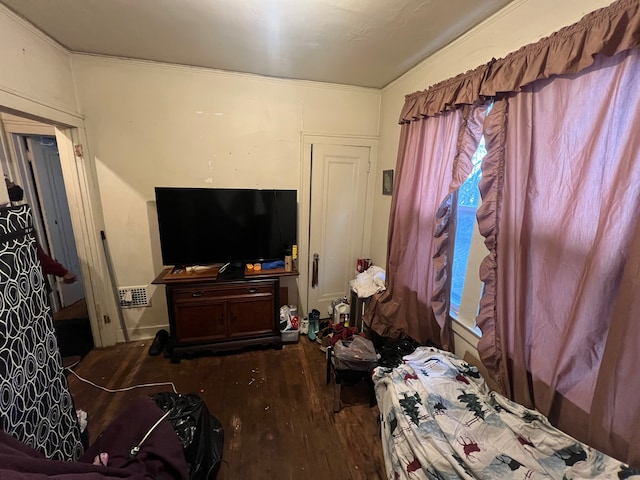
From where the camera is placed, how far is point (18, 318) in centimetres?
95

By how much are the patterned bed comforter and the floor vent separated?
2.23 metres

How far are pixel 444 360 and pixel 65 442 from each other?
190 cm

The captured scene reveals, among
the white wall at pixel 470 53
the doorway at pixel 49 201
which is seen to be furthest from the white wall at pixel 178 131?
the doorway at pixel 49 201

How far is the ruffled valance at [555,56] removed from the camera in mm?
878

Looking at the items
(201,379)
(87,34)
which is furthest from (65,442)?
(87,34)

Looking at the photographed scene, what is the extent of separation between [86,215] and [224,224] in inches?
43.4

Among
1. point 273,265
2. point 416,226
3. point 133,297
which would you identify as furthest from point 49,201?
point 416,226

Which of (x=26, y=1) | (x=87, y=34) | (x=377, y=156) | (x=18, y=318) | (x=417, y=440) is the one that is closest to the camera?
(x=18, y=318)

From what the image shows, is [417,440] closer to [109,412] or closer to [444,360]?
[444,360]

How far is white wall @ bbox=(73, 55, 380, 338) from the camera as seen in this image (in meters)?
2.16

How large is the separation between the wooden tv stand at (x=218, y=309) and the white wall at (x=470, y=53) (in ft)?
4.11

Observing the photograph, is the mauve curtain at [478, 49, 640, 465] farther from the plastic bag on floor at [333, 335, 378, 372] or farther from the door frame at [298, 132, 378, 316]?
the door frame at [298, 132, 378, 316]

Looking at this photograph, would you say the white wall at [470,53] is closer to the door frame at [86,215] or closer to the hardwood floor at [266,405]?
the hardwood floor at [266,405]

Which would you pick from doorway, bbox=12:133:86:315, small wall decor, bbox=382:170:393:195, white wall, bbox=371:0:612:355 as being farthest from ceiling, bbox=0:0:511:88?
doorway, bbox=12:133:86:315
